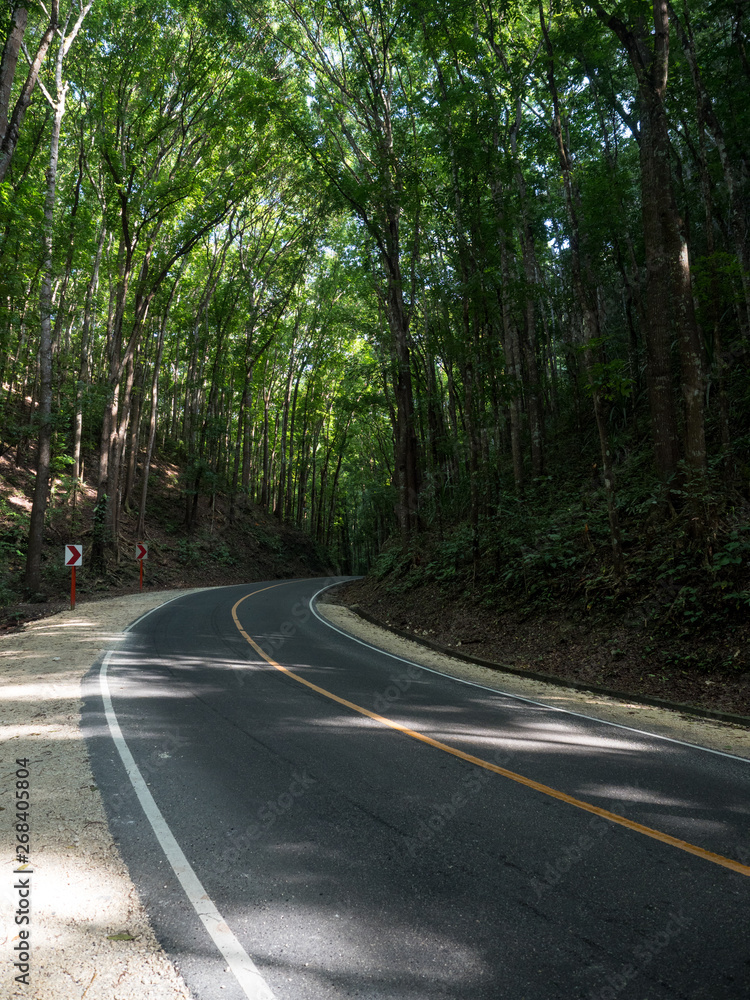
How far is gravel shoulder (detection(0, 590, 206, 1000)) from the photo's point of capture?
7.94ft

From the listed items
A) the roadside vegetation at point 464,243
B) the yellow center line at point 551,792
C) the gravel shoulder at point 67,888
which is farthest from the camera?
the roadside vegetation at point 464,243

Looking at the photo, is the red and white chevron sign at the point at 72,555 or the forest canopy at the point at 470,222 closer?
the forest canopy at the point at 470,222

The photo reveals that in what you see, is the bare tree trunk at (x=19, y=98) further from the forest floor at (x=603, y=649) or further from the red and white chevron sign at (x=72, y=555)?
the forest floor at (x=603, y=649)

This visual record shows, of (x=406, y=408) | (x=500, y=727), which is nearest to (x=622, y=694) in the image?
(x=500, y=727)

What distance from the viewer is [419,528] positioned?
17.7m

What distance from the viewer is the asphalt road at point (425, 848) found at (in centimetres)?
253

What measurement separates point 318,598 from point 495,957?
18.0 meters

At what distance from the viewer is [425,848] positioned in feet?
11.6

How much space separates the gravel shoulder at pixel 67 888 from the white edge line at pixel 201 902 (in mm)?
243

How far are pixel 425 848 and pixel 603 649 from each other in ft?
21.4

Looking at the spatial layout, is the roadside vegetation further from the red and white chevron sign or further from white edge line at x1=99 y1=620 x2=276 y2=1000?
white edge line at x1=99 y1=620 x2=276 y2=1000

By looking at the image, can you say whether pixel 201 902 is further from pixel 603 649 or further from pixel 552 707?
pixel 603 649

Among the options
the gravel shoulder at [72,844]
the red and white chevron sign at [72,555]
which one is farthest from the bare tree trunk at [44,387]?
the gravel shoulder at [72,844]

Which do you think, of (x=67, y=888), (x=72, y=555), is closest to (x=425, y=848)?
(x=67, y=888)
